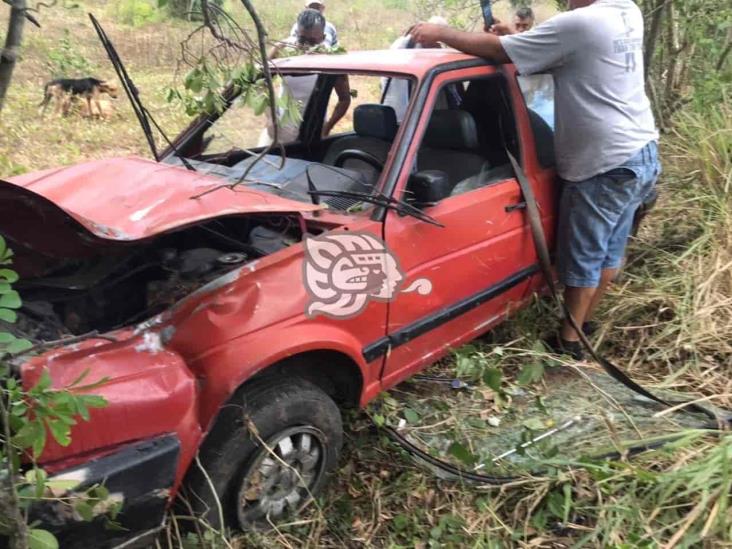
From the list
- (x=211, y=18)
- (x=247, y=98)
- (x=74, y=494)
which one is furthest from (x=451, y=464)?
(x=211, y=18)

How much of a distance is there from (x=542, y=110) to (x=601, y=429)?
5.54 feet

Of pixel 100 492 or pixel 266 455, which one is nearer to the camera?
pixel 100 492

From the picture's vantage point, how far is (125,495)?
5.93 ft

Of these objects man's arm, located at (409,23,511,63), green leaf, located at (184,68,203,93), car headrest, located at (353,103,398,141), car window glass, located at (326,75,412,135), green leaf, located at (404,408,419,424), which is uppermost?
green leaf, located at (184,68,203,93)

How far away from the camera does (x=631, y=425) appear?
2723 mm

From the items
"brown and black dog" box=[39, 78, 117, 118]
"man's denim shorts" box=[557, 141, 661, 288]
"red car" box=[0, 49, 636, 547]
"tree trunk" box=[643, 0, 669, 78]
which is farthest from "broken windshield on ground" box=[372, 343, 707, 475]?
"brown and black dog" box=[39, 78, 117, 118]

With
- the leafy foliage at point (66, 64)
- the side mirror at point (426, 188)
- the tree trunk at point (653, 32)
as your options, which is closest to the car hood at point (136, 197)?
the side mirror at point (426, 188)

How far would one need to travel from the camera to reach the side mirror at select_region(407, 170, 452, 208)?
2.57 metres

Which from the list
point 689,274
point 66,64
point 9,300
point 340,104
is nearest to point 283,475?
point 9,300

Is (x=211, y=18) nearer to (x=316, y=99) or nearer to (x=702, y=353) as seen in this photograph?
(x=316, y=99)

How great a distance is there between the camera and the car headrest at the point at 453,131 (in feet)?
10.0

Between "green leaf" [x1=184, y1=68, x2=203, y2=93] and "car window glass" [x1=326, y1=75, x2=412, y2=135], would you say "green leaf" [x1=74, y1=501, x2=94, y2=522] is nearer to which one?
"green leaf" [x1=184, y1=68, x2=203, y2=93]

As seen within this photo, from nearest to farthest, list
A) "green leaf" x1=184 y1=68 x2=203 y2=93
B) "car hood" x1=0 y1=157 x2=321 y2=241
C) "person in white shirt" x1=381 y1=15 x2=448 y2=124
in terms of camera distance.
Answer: "green leaf" x1=184 y1=68 x2=203 y2=93
"car hood" x1=0 y1=157 x2=321 y2=241
"person in white shirt" x1=381 y1=15 x2=448 y2=124

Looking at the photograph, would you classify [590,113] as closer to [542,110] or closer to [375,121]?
[542,110]
